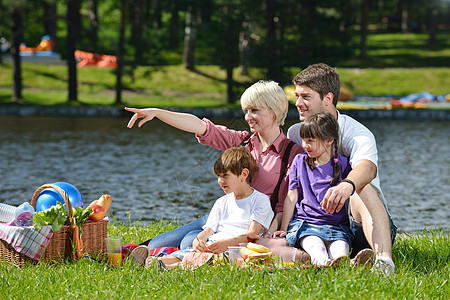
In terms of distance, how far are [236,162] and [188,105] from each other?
78.3 ft

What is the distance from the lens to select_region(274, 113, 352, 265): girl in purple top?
5.23 m

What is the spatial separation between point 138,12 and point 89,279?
91.3 ft

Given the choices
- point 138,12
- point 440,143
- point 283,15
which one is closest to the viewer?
point 440,143

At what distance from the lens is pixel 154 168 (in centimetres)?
1452

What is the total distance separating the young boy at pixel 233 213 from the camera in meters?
5.38

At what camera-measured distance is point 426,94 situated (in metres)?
31.2

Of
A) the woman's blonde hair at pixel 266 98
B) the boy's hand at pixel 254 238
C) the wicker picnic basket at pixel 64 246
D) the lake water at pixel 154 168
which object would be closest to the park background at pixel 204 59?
the lake water at pixel 154 168

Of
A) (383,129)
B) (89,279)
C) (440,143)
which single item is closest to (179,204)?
(89,279)

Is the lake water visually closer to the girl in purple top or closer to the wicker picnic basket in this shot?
the wicker picnic basket

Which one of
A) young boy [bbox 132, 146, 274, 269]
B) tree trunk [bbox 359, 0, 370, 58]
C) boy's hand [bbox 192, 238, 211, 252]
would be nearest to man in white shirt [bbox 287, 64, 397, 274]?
young boy [bbox 132, 146, 274, 269]

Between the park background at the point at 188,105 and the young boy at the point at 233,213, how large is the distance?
1.43 ft

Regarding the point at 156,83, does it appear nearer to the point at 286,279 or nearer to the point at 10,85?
the point at 10,85

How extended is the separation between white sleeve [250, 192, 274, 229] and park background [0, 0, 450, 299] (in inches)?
23.4

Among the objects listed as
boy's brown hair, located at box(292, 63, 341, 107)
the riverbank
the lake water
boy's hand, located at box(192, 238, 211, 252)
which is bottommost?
the riverbank
